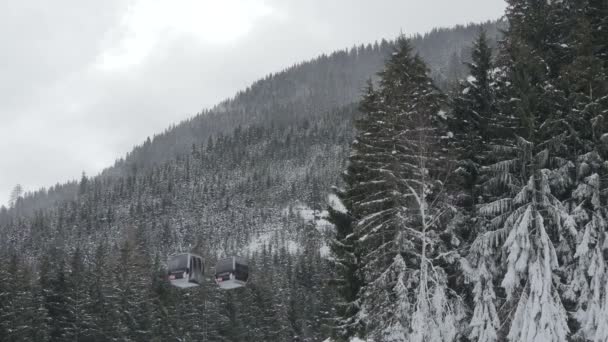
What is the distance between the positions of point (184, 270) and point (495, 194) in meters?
15.7

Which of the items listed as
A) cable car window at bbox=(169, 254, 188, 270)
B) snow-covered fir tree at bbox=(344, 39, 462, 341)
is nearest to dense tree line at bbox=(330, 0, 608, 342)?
snow-covered fir tree at bbox=(344, 39, 462, 341)

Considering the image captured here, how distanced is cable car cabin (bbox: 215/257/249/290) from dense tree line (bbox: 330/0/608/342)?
19.1ft

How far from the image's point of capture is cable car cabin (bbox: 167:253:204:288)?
34.6 meters

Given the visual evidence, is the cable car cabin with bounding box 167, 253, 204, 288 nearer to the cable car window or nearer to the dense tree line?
the cable car window

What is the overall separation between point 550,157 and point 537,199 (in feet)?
5.75

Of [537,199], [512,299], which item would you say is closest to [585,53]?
[537,199]

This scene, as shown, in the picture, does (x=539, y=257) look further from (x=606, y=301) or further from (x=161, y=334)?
(x=161, y=334)

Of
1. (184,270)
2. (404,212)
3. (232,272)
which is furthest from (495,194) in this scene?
(184,270)

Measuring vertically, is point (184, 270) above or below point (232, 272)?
above

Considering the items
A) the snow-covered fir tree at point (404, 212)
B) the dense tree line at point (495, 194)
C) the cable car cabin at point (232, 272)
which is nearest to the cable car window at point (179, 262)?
the cable car cabin at point (232, 272)

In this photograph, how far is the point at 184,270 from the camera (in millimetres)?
34500

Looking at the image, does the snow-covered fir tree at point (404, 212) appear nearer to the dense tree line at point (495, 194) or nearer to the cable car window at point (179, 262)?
the dense tree line at point (495, 194)

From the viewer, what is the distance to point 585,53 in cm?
2678

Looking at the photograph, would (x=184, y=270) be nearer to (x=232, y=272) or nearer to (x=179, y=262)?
(x=179, y=262)
